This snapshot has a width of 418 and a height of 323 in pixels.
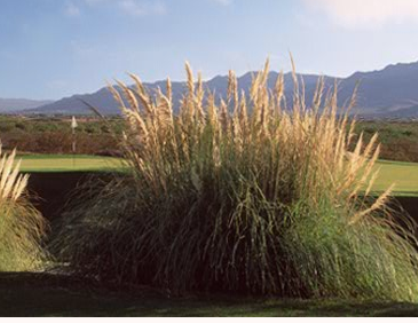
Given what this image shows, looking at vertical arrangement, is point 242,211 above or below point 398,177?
above

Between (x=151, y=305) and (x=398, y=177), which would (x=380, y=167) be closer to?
(x=398, y=177)

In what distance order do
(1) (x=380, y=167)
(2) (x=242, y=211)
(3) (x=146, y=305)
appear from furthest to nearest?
(1) (x=380, y=167) < (2) (x=242, y=211) < (3) (x=146, y=305)

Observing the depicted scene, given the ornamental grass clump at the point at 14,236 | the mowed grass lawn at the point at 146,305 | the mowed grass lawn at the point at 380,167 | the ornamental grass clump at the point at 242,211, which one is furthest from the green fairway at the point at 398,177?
the mowed grass lawn at the point at 146,305

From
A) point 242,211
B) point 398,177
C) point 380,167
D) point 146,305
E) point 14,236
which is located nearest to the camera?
point 146,305

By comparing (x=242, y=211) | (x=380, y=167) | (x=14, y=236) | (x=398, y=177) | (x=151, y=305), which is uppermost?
(x=242, y=211)

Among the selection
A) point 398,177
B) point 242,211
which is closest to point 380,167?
point 398,177

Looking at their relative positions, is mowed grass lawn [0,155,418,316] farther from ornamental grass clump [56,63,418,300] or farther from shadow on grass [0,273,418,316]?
ornamental grass clump [56,63,418,300]

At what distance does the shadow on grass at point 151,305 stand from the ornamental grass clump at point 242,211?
19 cm

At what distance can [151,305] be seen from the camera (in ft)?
13.0

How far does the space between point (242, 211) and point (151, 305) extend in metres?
0.80

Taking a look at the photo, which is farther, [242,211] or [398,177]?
[398,177]

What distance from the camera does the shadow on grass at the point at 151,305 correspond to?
12.4 ft

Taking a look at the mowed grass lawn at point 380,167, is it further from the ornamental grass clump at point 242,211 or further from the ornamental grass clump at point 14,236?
the ornamental grass clump at point 242,211

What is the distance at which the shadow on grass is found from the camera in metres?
3.78
